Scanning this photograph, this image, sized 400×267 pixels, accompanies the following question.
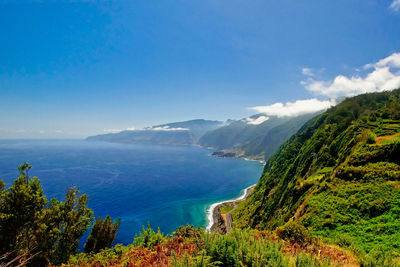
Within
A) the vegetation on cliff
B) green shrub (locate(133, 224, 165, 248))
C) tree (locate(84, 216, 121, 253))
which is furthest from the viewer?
tree (locate(84, 216, 121, 253))

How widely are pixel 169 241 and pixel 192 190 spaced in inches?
4645

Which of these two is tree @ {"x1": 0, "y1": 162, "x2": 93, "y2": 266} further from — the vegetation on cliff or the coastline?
the coastline

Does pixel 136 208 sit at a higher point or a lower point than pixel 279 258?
lower

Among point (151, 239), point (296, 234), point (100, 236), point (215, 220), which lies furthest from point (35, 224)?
point (215, 220)

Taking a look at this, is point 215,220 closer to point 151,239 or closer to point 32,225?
point 32,225

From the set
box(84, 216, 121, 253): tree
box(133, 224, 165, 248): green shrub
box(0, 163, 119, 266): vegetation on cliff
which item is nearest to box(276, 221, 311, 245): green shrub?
box(133, 224, 165, 248): green shrub

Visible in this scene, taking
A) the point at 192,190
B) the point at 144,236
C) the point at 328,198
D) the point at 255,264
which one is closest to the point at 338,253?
the point at 255,264

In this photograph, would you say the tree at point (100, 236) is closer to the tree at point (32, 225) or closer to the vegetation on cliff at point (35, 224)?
the vegetation on cliff at point (35, 224)

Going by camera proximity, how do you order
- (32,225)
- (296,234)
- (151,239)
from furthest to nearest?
(32,225), (296,234), (151,239)

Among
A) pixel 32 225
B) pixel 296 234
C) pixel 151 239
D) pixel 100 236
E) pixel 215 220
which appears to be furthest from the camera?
pixel 215 220

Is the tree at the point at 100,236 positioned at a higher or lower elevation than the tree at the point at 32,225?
lower

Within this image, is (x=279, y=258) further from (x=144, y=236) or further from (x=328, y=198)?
(x=328, y=198)

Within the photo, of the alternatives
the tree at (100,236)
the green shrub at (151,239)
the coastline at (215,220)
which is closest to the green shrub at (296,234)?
the green shrub at (151,239)

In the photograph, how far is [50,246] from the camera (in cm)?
1975
